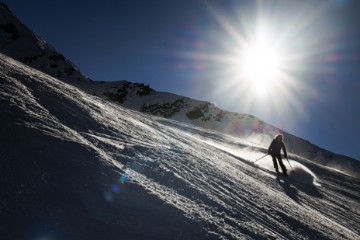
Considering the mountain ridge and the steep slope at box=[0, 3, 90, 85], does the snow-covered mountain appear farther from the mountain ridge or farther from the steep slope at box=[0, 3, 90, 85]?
the steep slope at box=[0, 3, 90, 85]

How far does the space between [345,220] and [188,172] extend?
7487mm

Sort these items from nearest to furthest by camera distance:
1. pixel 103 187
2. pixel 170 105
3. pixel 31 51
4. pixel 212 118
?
pixel 103 187 → pixel 212 118 → pixel 170 105 → pixel 31 51

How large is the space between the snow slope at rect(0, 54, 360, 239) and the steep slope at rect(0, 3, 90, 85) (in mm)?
82288

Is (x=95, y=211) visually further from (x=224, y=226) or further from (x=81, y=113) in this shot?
(x=81, y=113)

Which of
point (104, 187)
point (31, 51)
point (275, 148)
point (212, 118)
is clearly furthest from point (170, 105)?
point (31, 51)

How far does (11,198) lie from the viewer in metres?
3.83

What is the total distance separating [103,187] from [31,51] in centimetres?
Answer: 11557

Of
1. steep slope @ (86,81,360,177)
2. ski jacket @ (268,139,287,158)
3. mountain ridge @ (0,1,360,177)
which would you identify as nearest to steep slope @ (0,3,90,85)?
mountain ridge @ (0,1,360,177)

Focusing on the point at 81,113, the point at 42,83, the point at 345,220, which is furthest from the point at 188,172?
the point at 345,220

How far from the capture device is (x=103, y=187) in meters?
4.90

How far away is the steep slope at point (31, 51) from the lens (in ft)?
306

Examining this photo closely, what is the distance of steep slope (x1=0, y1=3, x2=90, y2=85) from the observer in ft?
306

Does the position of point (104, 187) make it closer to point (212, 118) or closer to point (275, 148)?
point (275, 148)

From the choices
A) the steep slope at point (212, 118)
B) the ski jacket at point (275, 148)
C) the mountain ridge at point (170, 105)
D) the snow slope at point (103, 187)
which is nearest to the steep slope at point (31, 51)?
the mountain ridge at point (170, 105)
